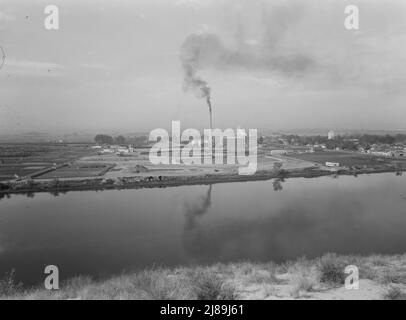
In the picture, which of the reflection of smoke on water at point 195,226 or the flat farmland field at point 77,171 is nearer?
the reflection of smoke on water at point 195,226

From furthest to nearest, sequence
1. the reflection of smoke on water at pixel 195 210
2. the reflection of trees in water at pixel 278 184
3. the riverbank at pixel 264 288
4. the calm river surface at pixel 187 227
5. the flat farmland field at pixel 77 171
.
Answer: the flat farmland field at pixel 77 171, the reflection of trees in water at pixel 278 184, the reflection of smoke on water at pixel 195 210, the calm river surface at pixel 187 227, the riverbank at pixel 264 288

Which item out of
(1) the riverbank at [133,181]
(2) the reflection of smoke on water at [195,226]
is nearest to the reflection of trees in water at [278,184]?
(1) the riverbank at [133,181]

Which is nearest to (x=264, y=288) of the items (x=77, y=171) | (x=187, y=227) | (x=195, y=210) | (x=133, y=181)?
(x=187, y=227)

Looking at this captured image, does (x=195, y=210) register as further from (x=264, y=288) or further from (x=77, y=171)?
(x=77, y=171)

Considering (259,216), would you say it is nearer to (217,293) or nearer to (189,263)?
(189,263)

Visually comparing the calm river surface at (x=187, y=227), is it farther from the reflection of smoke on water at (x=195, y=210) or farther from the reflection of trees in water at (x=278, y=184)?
the reflection of trees in water at (x=278, y=184)

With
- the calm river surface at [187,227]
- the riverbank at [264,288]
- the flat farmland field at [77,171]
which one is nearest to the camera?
the riverbank at [264,288]
